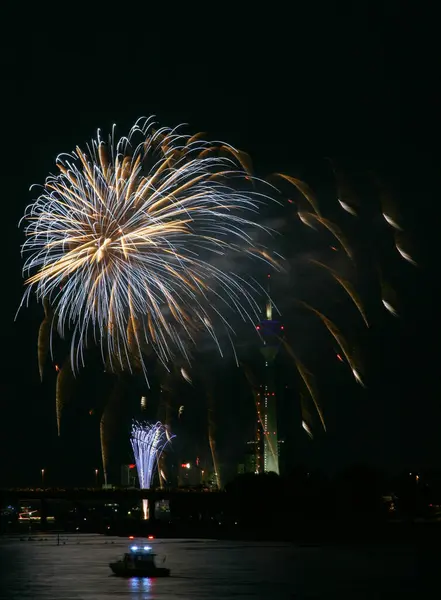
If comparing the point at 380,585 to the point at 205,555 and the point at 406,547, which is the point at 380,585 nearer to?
the point at 205,555

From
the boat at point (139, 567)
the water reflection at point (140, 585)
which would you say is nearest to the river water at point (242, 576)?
the water reflection at point (140, 585)

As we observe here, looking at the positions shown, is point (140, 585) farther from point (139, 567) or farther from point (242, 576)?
point (242, 576)

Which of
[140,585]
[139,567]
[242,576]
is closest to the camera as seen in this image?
[140,585]

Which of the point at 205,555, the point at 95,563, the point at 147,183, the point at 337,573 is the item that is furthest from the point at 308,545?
the point at 147,183

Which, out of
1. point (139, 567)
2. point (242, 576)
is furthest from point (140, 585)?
point (242, 576)

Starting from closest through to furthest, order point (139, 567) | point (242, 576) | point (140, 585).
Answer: point (140, 585)
point (139, 567)
point (242, 576)

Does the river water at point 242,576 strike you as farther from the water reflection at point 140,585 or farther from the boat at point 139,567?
the boat at point 139,567

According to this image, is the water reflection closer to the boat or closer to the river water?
the river water

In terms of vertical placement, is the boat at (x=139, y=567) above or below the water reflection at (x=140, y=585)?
above

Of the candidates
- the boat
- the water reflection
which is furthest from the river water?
the boat
